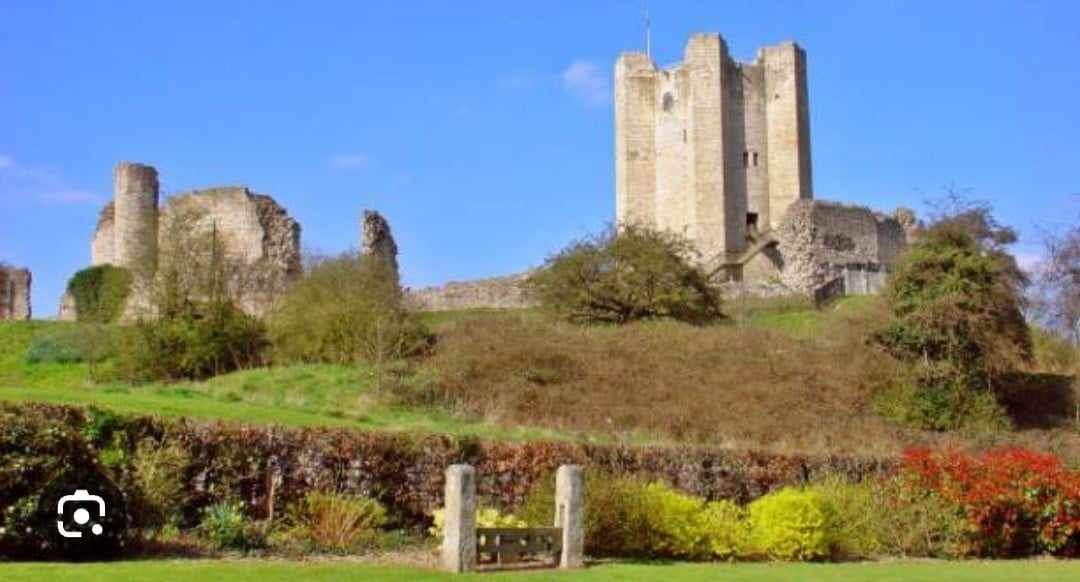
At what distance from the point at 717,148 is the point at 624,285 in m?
26.6

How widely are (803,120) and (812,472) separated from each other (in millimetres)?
48086

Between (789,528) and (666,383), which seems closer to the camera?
(789,528)

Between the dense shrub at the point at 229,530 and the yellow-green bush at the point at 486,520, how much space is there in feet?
6.92

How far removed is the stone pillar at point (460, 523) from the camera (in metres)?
15.1

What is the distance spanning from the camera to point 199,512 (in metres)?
16.7

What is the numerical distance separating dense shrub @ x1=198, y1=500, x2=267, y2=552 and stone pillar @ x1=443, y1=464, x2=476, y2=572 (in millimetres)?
2364

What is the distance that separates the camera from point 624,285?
39.5m

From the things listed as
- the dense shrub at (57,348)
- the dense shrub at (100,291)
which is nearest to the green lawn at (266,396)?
the dense shrub at (57,348)

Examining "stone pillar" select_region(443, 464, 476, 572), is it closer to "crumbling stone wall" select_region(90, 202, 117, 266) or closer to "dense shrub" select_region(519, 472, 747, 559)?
"dense shrub" select_region(519, 472, 747, 559)

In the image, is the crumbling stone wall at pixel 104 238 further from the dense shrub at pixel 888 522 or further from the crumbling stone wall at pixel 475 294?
the dense shrub at pixel 888 522

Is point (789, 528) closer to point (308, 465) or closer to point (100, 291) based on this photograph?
point (308, 465)

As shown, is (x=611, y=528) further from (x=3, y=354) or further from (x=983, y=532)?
(x=3, y=354)

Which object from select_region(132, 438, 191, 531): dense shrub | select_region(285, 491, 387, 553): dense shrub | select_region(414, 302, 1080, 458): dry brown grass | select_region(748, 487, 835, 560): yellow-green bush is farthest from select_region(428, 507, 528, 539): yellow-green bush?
select_region(414, 302, 1080, 458): dry brown grass

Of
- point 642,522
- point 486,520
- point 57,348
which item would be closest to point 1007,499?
point 642,522
